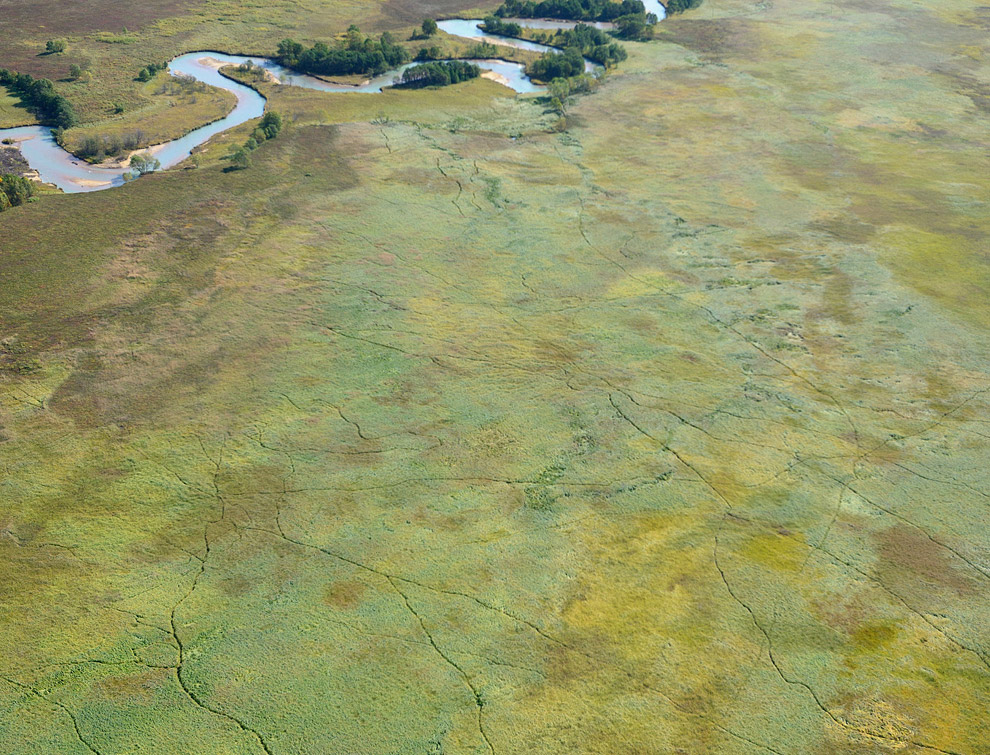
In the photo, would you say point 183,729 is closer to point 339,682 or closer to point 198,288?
point 339,682

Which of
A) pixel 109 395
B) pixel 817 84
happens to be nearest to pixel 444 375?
pixel 109 395

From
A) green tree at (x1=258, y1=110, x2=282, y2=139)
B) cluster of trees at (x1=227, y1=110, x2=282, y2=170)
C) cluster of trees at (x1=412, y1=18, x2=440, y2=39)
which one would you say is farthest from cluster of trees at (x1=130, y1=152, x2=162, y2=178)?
cluster of trees at (x1=412, y1=18, x2=440, y2=39)

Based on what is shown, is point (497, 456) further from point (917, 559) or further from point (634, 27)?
point (634, 27)

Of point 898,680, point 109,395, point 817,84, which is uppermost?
point 817,84

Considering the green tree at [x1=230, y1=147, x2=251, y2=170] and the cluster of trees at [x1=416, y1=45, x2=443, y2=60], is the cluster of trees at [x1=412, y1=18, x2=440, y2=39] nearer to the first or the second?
the cluster of trees at [x1=416, y1=45, x2=443, y2=60]

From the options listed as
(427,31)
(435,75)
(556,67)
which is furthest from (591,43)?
(435,75)

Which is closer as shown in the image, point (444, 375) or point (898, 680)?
point (898, 680)
